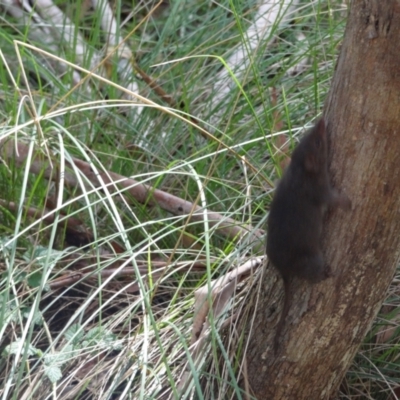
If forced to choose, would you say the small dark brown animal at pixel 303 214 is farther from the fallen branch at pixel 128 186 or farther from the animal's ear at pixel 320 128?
the fallen branch at pixel 128 186

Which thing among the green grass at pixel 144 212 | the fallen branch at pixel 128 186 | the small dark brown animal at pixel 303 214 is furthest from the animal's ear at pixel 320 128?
the fallen branch at pixel 128 186

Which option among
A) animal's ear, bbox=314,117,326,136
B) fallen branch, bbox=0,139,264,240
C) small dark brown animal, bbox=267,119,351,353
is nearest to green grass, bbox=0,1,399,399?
fallen branch, bbox=0,139,264,240

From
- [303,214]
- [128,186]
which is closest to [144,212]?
[128,186]

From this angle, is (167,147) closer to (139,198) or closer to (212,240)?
(139,198)

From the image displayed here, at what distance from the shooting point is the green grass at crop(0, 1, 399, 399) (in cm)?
196

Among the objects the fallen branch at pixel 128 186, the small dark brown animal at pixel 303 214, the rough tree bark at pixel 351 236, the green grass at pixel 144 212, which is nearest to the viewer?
the rough tree bark at pixel 351 236

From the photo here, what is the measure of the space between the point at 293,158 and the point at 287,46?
153 centimetres

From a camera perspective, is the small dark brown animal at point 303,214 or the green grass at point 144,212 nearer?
the small dark brown animal at point 303,214

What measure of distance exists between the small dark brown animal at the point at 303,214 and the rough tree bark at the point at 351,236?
23 mm

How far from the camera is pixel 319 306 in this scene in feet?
5.90

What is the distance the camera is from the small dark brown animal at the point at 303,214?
66.9 inches

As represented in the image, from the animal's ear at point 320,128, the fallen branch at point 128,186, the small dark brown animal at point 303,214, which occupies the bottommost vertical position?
the fallen branch at point 128,186

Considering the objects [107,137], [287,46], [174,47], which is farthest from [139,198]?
[287,46]

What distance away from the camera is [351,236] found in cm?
172
